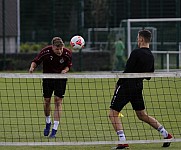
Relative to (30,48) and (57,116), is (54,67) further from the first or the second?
(30,48)

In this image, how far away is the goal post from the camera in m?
31.1

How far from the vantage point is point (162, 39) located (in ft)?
108

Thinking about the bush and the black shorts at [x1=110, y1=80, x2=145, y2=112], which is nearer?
the black shorts at [x1=110, y1=80, x2=145, y2=112]

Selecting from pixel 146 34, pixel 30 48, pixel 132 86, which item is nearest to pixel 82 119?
pixel 132 86

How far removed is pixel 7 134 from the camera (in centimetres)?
1204

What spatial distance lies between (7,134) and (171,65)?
778 inches

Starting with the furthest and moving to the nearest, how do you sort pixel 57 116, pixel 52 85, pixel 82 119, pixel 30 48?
pixel 30 48 < pixel 82 119 < pixel 52 85 < pixel 57 116

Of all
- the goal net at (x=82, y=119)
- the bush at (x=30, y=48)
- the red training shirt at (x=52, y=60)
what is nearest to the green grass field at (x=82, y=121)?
the goal net at (x=82, y=119)

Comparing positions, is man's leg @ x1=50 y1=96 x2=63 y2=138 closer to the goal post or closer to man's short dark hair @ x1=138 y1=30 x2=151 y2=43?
man's short dark hair @ x1=138 y1=30 x2=151 y2=43

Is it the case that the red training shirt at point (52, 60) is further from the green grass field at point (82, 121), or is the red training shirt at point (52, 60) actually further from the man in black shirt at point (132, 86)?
the man in black shirt at point (132, 86)

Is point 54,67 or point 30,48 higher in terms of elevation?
point 54,67

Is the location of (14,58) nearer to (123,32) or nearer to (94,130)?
(123,32)

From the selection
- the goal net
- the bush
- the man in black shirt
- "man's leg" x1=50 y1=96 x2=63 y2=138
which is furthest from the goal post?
the man in black shirt

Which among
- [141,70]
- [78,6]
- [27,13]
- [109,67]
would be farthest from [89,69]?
[141,70]
